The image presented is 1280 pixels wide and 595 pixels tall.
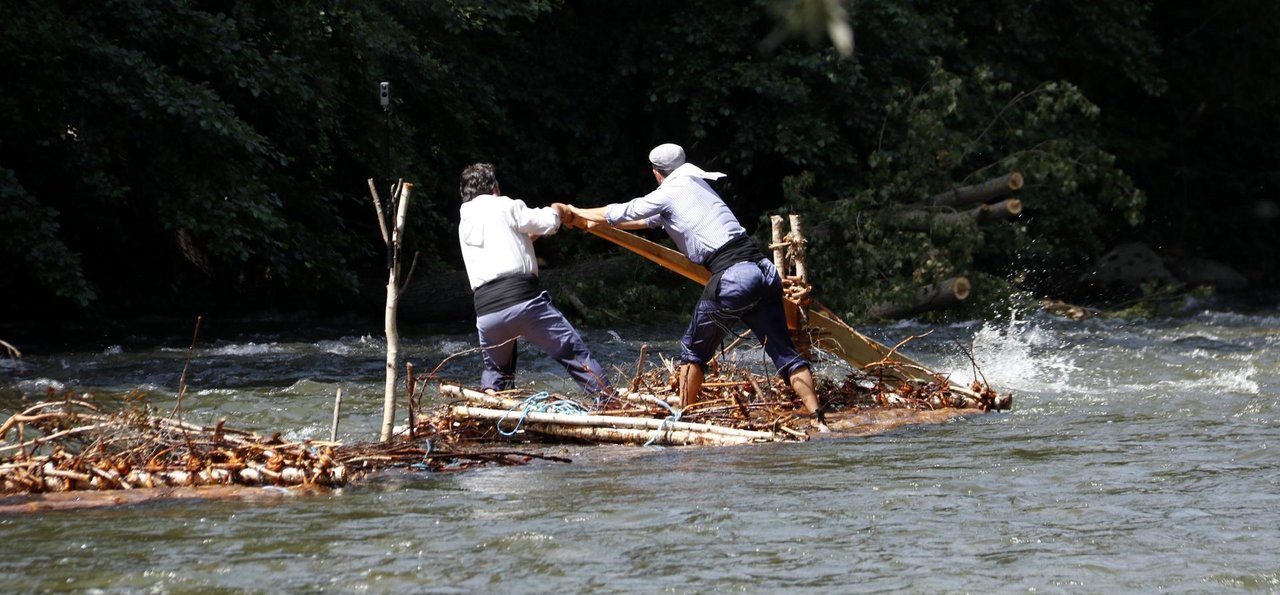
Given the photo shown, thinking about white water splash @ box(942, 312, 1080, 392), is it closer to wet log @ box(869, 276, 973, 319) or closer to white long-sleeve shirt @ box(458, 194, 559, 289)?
wet log @ box(869, 276, 973, 319)

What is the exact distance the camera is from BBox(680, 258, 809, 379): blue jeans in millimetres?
8633

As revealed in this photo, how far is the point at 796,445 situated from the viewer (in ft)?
27.3

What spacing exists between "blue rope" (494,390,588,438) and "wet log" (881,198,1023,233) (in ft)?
35.3

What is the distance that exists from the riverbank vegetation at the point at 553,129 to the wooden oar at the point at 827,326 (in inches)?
236

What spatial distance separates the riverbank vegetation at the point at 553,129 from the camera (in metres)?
14.8

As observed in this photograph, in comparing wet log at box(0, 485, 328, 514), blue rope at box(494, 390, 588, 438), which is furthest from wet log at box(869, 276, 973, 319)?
wet log at box(0, 485, 328, 514)

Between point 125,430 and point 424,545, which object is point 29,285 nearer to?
point 125,430

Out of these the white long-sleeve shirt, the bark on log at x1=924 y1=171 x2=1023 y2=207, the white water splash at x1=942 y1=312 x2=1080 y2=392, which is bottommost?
the white water splash at x1=942 y1=312 x2=1080 y2=392

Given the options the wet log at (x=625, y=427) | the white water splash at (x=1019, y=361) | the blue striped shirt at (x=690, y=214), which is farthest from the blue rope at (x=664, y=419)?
the white water splash at (x=1019, y=361)

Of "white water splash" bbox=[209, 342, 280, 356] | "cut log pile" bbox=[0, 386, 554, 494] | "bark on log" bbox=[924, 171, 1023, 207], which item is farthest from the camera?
"bark on log" bbox=[924, 171, 1023, 207]

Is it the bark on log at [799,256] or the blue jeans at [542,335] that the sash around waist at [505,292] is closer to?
the blue jeans at [542,335]

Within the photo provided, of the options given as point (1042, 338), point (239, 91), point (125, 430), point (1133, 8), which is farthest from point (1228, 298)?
point (125, 430)

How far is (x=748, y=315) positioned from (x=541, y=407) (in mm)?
1321

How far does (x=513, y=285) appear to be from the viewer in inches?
345
